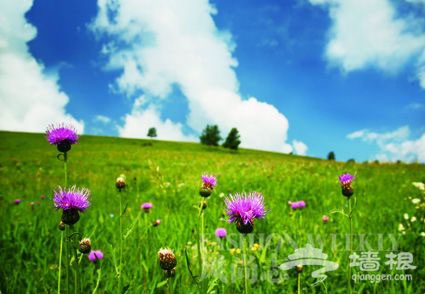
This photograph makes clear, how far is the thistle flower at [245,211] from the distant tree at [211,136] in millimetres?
81833

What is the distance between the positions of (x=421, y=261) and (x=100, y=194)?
20.3 feet

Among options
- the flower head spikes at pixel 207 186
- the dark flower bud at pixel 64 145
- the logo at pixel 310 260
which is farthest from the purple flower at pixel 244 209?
the logo at pixel 310 260

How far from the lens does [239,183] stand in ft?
25.3

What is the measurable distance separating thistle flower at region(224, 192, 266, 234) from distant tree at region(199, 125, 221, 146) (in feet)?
268

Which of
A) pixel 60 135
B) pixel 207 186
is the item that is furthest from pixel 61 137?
pixel 207 186

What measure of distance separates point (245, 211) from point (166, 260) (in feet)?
1.36

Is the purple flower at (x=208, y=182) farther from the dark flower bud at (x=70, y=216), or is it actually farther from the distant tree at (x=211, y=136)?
the distant tree at (x=211, y=136)

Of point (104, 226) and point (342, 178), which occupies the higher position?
point (342, 178)

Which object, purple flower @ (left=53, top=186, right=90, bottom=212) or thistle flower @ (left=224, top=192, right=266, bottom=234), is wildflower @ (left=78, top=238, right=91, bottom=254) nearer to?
purple flower @ (left=53, top=186, right=90, bottom=212)

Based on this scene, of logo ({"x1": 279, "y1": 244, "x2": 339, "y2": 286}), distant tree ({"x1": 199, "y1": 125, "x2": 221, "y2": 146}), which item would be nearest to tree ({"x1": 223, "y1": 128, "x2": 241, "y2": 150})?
distant tree ({"x1": 199, "y1": 125, "x2": 221, "y2": 146})

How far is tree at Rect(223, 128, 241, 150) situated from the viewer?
262 ft

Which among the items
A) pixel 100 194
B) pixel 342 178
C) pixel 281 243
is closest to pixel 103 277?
pixel 281 243

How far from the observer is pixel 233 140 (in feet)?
263

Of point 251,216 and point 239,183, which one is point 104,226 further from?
point 239,183
